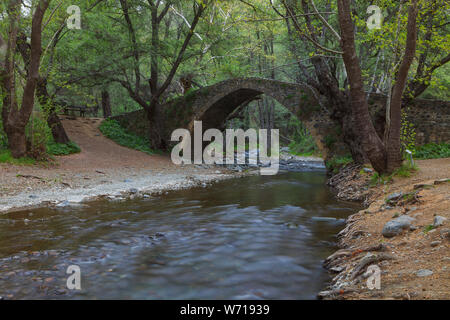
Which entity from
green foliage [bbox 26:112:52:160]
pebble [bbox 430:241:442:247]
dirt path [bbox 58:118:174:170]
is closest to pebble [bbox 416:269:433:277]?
pebble [bbox 430:241:442:247]

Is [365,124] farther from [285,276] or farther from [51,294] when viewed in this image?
[51,294]

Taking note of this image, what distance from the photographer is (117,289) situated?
9.79 ft

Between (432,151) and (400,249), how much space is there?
9.12 m

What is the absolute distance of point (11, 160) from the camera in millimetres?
8859

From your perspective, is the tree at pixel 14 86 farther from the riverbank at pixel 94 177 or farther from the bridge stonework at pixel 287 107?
the bridge stonework at pixel 287 107

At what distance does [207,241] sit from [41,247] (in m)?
2.14

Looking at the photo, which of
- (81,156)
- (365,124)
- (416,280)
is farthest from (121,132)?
(416,280)


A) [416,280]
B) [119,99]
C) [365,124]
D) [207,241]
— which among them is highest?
[119,99]

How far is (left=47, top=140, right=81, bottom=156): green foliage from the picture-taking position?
38.1ft

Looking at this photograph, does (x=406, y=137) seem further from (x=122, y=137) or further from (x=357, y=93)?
(x=122, y=137)

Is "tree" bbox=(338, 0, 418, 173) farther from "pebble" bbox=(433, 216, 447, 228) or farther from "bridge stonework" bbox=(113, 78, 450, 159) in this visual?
"bridge stonework" bbox=(113, 78, 450, 159)

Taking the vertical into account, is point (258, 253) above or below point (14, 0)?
below

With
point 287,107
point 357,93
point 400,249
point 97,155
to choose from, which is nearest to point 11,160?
point 97,155

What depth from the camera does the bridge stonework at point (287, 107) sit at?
10.9 m
